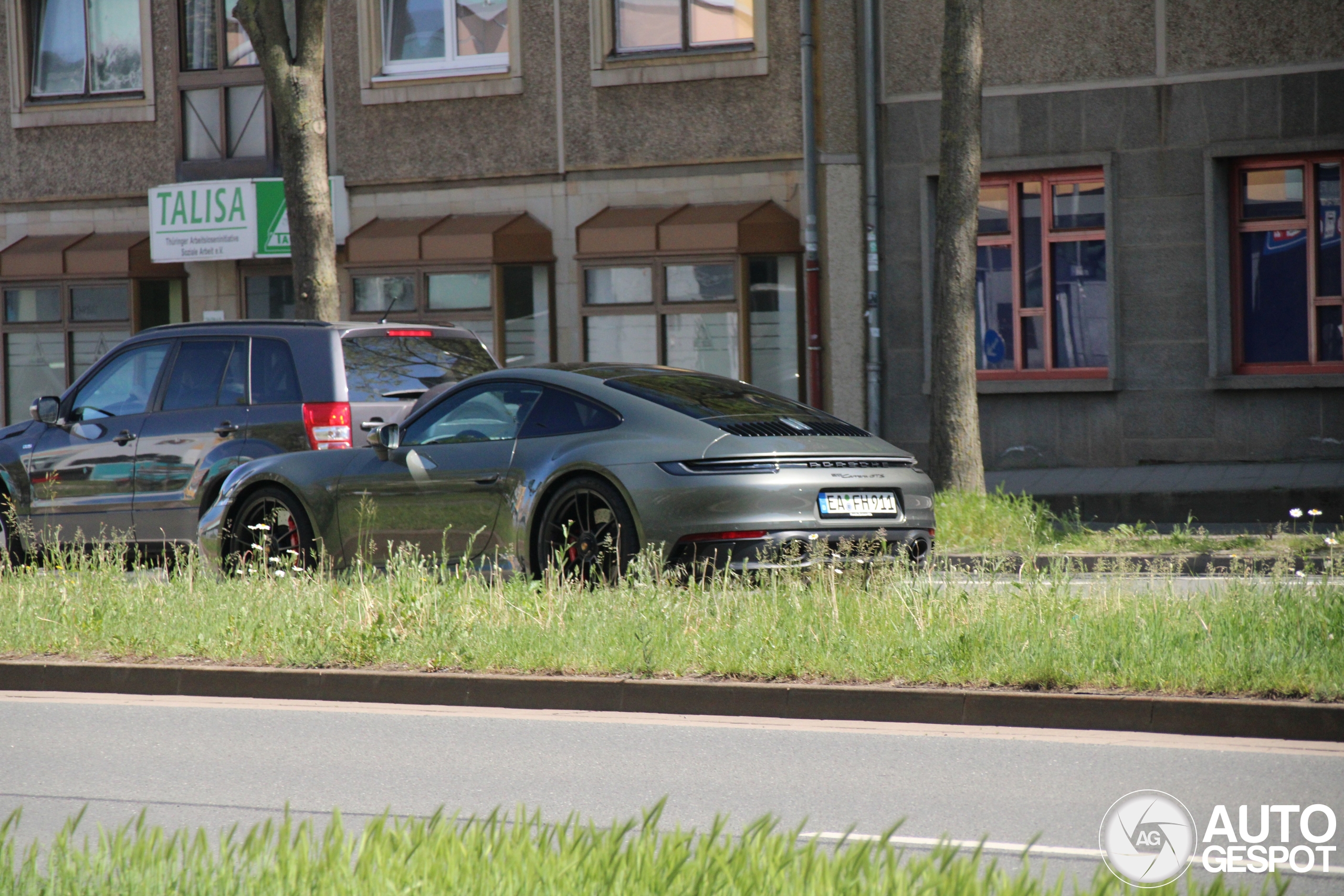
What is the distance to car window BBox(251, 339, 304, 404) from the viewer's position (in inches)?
460

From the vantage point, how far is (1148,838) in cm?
497

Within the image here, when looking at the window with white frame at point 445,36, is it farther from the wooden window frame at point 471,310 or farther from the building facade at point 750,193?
the wooden window frame at point 471,310

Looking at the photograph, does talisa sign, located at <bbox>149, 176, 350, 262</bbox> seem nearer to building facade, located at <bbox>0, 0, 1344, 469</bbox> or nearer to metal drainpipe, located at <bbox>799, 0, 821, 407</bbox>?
building facade, located at <bbox>0, 0, 1344, 469</bbox>

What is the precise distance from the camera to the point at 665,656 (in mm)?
7492

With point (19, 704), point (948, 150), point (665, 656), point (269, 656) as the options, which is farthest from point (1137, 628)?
point (948, 150)

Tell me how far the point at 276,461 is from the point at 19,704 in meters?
3.02

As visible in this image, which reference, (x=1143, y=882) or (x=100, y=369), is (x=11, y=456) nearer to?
(x=100, y=369)

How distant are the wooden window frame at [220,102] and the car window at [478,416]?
13695 mm

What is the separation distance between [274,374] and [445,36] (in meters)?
11.3

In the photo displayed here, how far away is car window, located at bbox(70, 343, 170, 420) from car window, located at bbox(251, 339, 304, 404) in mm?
1023

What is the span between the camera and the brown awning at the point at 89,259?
2325 cm

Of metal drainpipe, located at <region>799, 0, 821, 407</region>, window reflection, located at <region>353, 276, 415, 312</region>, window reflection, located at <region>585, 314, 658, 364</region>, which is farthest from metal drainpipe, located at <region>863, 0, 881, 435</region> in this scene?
window reflection, located at <region>353, 276, 415, 312</region>

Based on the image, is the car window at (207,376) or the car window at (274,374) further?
the car window at (207,376)

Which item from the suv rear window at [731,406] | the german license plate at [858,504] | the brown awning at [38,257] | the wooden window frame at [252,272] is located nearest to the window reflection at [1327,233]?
the suv rear window at [731,406]
